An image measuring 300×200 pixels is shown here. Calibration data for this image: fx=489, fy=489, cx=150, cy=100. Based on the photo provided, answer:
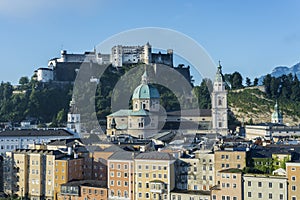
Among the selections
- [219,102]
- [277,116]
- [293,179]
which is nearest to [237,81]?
[277,116]

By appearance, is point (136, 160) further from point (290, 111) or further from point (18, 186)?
point (290, 111)

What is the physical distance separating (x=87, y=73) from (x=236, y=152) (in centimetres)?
5590

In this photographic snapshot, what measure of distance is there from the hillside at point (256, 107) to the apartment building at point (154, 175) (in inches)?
1850

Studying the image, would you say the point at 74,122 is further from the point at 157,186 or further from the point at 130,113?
the point at 157,186

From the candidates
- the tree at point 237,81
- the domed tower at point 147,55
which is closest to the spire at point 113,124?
the domed tower at point 147,55

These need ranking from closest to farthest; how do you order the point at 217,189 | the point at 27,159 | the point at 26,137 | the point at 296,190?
the point at 296,190 < the point at 217,189 < the point at 27,159 < the point at 26,137

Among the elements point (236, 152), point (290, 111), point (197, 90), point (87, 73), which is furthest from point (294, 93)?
point (236, 152)

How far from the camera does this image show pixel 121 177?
34.8 m

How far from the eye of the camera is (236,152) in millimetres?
32156

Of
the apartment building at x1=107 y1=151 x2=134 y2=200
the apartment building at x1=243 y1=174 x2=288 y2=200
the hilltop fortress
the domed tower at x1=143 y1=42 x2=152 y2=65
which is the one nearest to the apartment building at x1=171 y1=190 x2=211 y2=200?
the apartment building at x1=243 y1=174 x2=288 y2=200

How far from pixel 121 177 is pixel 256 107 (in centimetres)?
5091

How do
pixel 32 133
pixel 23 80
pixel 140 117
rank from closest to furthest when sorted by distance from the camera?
pixel 32 133 < pixel 140 117 < pixel 23 80

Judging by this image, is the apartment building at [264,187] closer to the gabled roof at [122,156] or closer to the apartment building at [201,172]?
the apartment building at [201,172]

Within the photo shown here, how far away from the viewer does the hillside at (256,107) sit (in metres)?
78.6
